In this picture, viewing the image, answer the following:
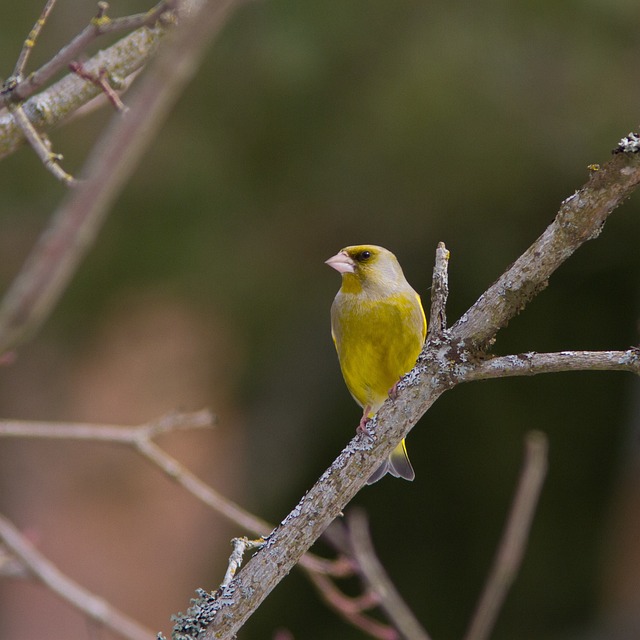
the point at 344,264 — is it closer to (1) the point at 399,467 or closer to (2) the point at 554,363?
(1) the point at 399,467

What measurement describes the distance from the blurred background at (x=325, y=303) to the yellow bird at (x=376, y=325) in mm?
1879

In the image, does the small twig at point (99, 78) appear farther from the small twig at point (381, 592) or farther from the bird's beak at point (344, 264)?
the small twig at point (381, 592)

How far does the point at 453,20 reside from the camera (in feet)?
16.7

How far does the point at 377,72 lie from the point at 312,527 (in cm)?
385

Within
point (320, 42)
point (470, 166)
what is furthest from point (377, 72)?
point (470, 166)

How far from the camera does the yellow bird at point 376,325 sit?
284cm

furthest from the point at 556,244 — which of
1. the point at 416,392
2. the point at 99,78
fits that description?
the point at 99,78

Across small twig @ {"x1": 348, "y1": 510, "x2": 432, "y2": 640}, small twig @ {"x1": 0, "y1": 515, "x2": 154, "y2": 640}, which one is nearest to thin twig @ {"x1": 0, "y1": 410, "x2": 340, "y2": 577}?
small twig @ {"x1": 348, "y1": 510, "x2": 432, "y2": 640}

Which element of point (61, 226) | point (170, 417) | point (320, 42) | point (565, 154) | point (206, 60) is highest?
point (206, 60)

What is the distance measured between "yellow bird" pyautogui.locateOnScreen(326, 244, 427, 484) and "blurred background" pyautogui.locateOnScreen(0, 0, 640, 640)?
74.0 inches

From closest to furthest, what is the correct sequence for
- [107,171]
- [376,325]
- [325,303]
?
[107,171]
[376,325]
[325,303]

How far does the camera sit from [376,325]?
2848 millimetres

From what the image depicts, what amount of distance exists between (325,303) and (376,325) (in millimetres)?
3446

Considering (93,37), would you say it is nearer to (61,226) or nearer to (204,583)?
(61,226)
